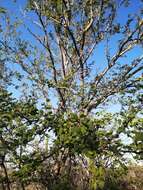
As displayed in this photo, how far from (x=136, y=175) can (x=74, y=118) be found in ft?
39.2

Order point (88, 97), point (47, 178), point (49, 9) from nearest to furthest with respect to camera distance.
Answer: point (47, 178), point (88, 97), point (49, 9)

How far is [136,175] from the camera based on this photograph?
1756cm

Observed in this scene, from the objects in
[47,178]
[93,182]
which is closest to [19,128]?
[93,182]

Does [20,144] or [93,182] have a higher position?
[20,144]

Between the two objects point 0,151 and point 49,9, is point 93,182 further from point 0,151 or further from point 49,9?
point 49,9

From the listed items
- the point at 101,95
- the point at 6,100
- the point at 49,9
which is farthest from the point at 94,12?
the point at 6,100

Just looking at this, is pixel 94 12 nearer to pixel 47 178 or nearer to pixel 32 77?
pixel 32 77

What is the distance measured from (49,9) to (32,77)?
9.80ft

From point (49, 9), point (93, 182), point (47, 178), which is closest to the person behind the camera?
point (93, 182)

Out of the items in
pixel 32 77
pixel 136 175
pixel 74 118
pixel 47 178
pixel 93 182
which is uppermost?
pixel 32 77

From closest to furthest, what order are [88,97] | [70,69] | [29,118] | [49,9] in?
[29,118]
[88,97]
[49,9]
[70,69]

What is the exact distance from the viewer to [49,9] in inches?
642

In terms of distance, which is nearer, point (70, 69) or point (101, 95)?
point (101, 95)

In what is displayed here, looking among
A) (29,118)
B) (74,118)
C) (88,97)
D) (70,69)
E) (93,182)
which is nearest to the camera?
(93,182)
